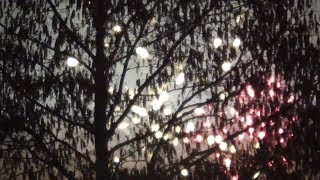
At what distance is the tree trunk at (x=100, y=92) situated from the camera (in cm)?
755

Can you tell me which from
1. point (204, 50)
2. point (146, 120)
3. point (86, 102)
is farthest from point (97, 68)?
point (204, 50)

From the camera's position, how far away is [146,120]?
308 inches

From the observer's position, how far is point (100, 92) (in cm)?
768

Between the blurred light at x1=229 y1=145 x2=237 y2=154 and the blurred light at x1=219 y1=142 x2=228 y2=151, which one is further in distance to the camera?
the blurred light at x1=229 y1=145 x2=237 y2=154

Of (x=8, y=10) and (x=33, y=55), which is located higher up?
(x=8, y=10)

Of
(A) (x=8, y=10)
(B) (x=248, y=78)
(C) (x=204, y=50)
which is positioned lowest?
(B) (x=248, y=78)

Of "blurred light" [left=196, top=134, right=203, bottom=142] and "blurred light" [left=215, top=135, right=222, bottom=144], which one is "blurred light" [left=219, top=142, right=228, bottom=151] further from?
"blurred light" [left=196, top=134, right=203, bottom=142]

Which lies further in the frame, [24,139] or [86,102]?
[86,102]

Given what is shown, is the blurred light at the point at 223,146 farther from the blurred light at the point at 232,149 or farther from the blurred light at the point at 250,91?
the blurred light at the point at 250,91

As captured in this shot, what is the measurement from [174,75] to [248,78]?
1.23m

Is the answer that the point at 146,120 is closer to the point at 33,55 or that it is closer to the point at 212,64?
the point at 212,64

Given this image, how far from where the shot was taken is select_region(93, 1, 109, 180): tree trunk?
7555 mm

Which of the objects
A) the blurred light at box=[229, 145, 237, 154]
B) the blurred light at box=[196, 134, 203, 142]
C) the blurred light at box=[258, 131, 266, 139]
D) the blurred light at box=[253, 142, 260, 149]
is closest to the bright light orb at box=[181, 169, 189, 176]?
the blurred light at box=[196, 134, 203, 142]

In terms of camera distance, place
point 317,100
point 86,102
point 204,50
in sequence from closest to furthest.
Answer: point 317,100, point 204,50, point 86,102
